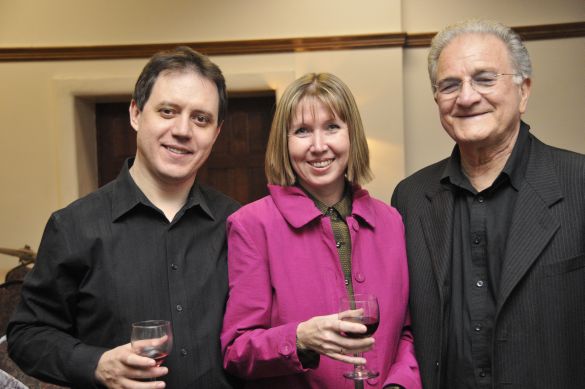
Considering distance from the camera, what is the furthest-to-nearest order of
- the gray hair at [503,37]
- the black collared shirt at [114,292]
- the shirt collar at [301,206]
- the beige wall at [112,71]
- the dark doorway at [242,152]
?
the dark doorway at [242,152]
the beige wall at [112,71]
the gray hair at [503,37]
the shirt collar at [301,206]
the black collared shirt at [114,292]

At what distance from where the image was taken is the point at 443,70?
7.00ft

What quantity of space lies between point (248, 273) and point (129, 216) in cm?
40

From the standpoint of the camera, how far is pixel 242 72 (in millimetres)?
4891

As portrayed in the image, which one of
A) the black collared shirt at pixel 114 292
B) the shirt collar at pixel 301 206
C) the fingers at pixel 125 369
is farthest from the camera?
the shirt collar at pixel 301 206

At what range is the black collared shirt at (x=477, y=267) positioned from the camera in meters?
1.94

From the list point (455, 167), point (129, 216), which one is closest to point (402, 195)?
point (455, 167)

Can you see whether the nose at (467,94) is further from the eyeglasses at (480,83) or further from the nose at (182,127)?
the nose at (182,127)

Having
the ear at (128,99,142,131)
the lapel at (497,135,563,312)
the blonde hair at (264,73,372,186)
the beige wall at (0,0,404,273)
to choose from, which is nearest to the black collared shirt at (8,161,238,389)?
the ear at (128,99,142,131)

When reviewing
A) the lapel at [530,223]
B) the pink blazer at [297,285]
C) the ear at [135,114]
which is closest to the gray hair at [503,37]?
the lapel at [530,223]

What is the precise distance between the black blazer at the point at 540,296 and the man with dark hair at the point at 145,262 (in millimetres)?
726

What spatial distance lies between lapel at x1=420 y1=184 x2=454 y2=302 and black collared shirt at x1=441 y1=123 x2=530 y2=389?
3cm

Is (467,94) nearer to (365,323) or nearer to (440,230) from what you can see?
(440,230)

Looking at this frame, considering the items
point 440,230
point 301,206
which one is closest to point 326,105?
point 301,206

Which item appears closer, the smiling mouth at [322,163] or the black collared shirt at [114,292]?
the black collared shirt at [114,292]
